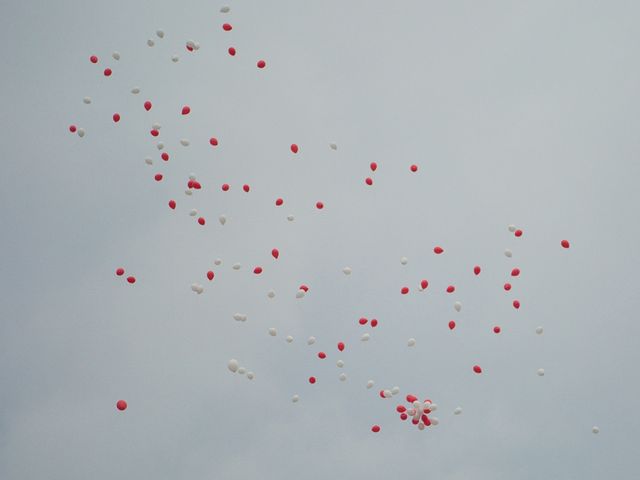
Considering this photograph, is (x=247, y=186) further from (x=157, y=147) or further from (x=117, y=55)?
(x=117, y=55)

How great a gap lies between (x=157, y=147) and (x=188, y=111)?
827mm

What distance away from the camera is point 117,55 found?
365 inches

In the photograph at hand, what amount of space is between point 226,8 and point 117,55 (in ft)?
4.38

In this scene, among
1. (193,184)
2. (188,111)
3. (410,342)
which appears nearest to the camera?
(188,111)

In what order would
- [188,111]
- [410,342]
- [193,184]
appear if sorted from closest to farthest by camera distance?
[188,111] < [193,184] < [410,342]

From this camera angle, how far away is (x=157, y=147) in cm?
958

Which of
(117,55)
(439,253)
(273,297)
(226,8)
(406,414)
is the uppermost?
(226,8)

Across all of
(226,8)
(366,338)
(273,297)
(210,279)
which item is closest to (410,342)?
(366,338)

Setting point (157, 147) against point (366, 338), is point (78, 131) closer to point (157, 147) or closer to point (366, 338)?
point (157, 147)

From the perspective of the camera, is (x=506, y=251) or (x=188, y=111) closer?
(x=188, y=111)

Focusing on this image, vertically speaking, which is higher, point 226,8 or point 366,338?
point 226,8

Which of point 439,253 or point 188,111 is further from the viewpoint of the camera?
point 439,253

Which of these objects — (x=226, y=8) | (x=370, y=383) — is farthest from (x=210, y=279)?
(x=226, y=8)

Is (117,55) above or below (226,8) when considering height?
below
